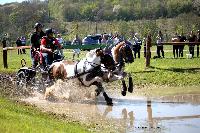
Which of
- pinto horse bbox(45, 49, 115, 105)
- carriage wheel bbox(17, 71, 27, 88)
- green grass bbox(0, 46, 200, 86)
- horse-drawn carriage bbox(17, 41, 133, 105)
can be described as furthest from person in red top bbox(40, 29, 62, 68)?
green grass bbox(0, 46, 200, 86)

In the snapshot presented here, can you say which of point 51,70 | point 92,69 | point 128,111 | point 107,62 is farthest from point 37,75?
point 128,111

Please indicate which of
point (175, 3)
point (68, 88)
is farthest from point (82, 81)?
point (175, 3)

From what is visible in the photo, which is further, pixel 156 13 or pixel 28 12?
pixel 156 13

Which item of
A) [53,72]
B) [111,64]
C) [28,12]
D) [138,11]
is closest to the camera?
[111,64]

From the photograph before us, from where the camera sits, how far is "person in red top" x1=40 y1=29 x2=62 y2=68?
1803 cm

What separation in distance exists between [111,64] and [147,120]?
13.6 feet

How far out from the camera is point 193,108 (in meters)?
14.6

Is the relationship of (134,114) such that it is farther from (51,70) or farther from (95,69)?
(51,70)

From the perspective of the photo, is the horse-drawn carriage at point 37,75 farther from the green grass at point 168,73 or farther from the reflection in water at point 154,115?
the green grass at point 168,73

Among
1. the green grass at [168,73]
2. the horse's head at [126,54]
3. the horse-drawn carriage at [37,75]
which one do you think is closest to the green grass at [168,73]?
the green grass at [168,73]

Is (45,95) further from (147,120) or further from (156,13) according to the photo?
(156,13)

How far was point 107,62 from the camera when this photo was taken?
16406 mm

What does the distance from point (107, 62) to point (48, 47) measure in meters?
2.82

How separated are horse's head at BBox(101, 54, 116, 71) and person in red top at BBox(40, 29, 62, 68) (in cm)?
244
